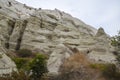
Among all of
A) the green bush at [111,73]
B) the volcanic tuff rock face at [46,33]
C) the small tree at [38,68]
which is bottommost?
the green bush at [111,73]

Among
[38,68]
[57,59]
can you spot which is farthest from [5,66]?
[57,59]

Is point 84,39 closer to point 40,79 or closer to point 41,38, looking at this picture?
point 41,38

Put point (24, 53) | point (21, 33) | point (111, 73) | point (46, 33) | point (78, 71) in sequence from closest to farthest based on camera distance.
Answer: point (78, 71) → point (111, 73) → point (24, 53) → point (21, 33) → point (46, 33)

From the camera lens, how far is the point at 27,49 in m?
67.1

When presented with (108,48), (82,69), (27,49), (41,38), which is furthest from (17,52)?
(82,69)

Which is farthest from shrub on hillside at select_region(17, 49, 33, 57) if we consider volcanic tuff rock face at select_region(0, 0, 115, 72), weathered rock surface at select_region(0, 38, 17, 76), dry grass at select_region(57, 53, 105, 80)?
weathered rock surface at select_region(0, 38, 17, 76)

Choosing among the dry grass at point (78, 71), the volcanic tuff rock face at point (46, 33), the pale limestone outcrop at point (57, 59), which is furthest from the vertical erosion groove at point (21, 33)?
the dry grass at point (78, 71)

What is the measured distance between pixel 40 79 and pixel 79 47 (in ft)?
94.6

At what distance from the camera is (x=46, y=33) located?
7456cm

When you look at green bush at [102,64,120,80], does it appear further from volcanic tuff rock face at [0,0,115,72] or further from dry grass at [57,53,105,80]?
volcanic tuff rock face at [0,0,115,72]

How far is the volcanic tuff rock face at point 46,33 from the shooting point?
66.7m

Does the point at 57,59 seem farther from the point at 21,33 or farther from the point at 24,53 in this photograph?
the point at 21,33

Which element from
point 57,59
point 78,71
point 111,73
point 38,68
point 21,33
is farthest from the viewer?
point 21,33

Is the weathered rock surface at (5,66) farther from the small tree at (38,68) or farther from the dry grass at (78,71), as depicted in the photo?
the dry grass at (78,71)
